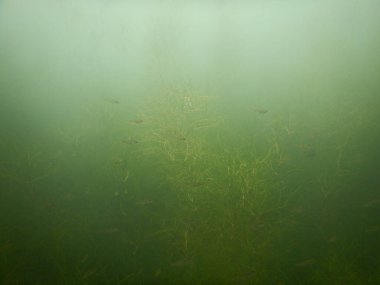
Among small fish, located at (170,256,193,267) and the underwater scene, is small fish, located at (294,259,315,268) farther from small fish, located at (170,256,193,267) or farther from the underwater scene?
small fish, located at (170,256,193,267)

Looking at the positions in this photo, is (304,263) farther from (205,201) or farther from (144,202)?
(144,202)

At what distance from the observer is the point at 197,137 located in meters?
1.64

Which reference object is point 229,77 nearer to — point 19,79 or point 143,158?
point 143,158

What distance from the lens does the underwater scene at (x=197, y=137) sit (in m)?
1.59

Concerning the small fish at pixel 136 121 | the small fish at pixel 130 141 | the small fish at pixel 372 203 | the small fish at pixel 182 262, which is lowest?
the small fish at pixel 182 262

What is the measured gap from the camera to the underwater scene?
1.59 m

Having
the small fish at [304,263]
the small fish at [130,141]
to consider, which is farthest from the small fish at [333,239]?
the small fish at [130,141]

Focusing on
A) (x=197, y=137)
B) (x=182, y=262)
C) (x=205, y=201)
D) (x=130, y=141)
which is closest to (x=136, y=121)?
(x=130, y=141)

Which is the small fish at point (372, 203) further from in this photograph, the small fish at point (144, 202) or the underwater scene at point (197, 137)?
the small fish at point (144, 202)

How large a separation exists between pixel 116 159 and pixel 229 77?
2.29ft

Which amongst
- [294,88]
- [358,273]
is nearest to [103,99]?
[294,88]

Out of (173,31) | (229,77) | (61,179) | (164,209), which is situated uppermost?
(173,31)

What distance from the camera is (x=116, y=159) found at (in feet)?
5.28

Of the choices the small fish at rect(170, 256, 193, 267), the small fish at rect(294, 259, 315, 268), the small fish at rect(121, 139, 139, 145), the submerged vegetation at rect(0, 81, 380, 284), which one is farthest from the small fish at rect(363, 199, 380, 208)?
the small fish at rect(121, 139, 139, 145)
